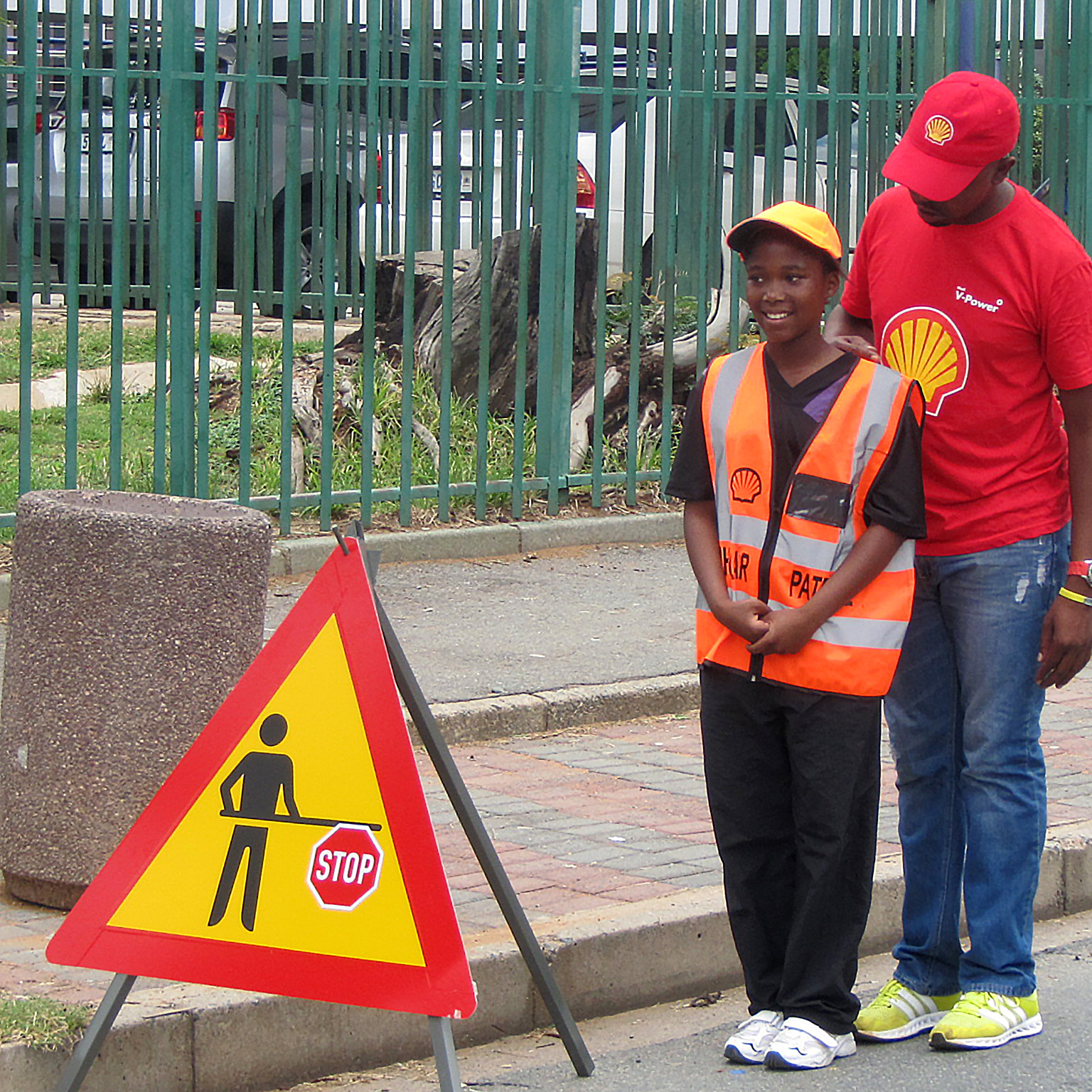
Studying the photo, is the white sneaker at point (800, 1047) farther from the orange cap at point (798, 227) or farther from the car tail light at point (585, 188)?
the car tail light at point (585, 188)

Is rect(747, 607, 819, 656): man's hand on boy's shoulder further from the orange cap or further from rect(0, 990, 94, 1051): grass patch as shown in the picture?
rect(0, 990, 94, 1051): grass patch

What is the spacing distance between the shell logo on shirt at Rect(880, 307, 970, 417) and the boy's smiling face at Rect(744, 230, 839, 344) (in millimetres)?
245

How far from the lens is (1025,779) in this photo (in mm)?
4051

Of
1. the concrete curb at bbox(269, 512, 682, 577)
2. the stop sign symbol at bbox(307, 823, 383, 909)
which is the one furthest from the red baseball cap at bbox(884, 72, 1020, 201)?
the concrete curb at bbox(269, 512, 682, 577)

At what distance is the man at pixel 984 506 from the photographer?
3.87 meters

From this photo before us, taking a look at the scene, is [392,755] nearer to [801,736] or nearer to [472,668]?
[801,736]

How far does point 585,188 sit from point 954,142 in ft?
18.8

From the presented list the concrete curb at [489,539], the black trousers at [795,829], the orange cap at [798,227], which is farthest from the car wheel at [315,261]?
the black trousers at [795,829]

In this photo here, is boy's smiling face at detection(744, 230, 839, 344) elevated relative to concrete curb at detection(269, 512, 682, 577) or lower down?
elevated

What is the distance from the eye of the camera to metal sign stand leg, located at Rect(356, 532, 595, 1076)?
12.3 ft

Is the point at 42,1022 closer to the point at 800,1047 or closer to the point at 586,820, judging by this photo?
the point at 800,1047

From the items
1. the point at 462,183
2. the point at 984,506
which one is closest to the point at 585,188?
the point at 462,183

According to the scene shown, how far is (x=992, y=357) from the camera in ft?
12.8

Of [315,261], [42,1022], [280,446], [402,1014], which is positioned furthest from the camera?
[315,261]
